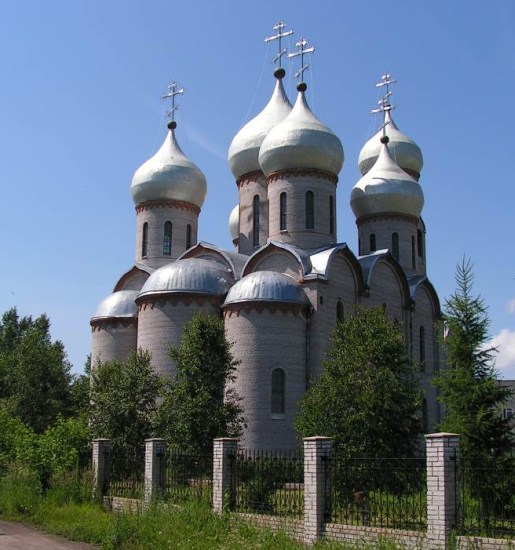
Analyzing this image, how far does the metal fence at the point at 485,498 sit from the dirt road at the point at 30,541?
5546 mm

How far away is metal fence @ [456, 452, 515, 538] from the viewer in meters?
8.98

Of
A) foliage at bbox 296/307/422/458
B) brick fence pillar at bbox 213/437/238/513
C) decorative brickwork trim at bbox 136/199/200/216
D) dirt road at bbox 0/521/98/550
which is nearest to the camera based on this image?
dirt road at bbox 0/521/98/550

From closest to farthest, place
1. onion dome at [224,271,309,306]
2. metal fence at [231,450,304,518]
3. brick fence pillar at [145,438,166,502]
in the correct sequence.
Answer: metal fence at [231,450,304,518], brick fence pillar at [145,438,166,502], onion dome at [224,271,309,306]

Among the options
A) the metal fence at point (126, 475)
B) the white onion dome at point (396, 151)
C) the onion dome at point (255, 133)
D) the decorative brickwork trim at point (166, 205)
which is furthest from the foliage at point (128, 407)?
the white onion dome at point (396, 151)

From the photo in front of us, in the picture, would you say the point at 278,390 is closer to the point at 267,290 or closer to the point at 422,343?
the point at 267,290

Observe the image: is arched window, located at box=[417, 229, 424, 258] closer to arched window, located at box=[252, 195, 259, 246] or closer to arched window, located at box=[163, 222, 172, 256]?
arched window, located at box=[252, 195, 259, 246]

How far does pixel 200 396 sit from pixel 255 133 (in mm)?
12946

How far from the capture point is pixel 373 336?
1412cm

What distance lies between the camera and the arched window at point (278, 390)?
1995 cm

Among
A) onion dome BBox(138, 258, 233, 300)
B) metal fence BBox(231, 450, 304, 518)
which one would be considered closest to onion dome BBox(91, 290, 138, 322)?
onion dome BBox(138, 258, 233, 300)

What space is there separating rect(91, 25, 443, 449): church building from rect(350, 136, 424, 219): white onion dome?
4 centimetres

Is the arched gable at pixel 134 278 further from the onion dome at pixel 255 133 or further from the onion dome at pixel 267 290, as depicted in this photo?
the onion dome at pixel 267 290

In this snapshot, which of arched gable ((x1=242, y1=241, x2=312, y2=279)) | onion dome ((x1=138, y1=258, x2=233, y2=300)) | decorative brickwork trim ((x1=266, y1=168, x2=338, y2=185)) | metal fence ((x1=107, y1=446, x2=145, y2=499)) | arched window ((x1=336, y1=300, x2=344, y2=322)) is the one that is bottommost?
metal fence ((x1=107, y1=446, x2=145, y2=499))

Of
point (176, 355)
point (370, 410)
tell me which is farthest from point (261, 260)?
point (370, 410)
